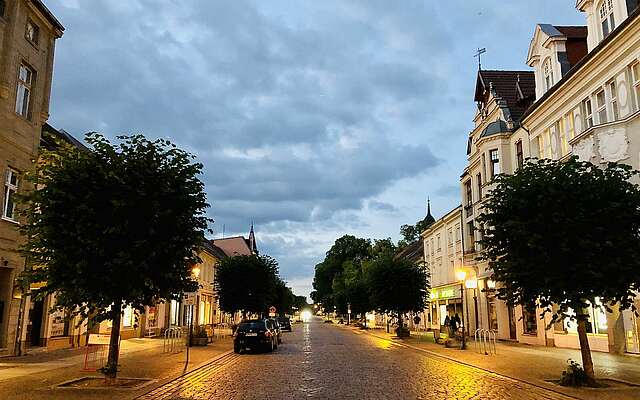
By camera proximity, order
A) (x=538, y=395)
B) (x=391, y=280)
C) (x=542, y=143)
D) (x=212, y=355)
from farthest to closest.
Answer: (x=391, y=280)
(x=542, y=143)
(x=212, y=355)
(x=538, y=395)

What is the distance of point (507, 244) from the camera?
15766mm

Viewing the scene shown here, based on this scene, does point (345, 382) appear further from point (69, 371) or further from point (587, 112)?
point (587, 112)

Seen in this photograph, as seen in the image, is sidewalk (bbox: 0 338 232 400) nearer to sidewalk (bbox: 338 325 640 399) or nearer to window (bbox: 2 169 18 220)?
window (bbox: 2 169 18 220)

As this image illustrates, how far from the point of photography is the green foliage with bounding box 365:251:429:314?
1570 inches

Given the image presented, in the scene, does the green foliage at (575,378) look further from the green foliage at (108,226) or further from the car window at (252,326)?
the car window at (252,326)

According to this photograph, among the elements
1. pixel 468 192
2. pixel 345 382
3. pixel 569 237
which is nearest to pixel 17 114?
pixel 345 382

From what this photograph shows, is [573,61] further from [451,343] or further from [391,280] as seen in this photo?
[391,280]

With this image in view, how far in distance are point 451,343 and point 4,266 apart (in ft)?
70.5

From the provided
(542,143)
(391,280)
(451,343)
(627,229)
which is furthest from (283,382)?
(391,280)

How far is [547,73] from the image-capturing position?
98.4 ft

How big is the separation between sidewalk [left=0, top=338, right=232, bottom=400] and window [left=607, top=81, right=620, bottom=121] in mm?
19391

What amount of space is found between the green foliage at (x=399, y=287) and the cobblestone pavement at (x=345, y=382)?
58.7ft

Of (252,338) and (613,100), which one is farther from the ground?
(613,100)

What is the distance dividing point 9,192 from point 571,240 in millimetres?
19518
